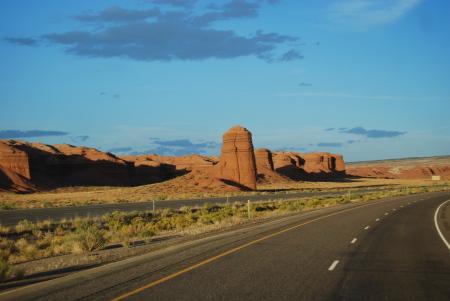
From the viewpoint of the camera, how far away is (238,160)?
3307 inches

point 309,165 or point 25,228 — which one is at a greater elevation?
point 309,165

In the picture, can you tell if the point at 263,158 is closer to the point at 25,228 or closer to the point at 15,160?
the point at 15,160

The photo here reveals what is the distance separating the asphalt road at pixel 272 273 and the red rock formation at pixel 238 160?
6605cm

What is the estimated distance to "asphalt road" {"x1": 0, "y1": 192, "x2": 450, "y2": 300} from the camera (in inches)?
324

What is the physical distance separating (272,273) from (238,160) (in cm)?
7398

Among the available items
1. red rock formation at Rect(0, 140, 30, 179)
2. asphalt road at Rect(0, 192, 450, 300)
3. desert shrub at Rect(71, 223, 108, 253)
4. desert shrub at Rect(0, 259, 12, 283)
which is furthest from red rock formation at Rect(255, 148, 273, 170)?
desert shrub at Rect(0, 259, 12, 283)

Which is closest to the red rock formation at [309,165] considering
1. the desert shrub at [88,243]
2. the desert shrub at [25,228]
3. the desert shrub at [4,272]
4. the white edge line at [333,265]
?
the desert shrub at [25,228]

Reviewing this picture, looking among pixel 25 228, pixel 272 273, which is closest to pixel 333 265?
pixel 272 273

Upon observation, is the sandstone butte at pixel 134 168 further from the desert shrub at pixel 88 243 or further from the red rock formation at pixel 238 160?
the desert shrub at pixel 88 243

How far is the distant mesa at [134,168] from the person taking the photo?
8269cm

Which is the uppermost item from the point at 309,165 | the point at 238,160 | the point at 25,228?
the point at 309,165

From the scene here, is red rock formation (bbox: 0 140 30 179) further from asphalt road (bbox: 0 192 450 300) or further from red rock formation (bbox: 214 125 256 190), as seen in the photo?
asphalt road (bbox: 0 192 450 300)

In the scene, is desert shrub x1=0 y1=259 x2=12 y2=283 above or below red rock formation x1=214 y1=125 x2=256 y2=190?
below

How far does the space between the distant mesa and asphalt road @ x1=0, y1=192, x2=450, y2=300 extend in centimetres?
6054
